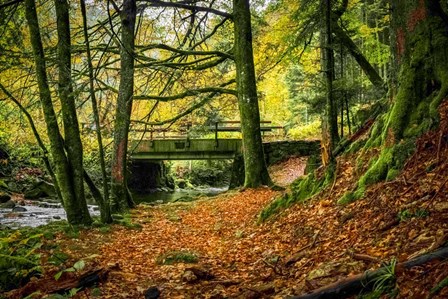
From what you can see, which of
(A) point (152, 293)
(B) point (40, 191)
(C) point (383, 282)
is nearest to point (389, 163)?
(C) point (383, 282)

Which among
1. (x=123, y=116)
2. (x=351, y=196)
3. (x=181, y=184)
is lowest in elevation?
(x=181, y=184)

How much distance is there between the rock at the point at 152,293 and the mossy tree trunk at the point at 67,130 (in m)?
3.83

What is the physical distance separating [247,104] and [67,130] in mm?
5701

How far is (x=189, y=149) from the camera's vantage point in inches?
797

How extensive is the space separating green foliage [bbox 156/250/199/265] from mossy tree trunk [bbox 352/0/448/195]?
251cm

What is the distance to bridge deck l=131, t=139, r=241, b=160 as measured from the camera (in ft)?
66.3

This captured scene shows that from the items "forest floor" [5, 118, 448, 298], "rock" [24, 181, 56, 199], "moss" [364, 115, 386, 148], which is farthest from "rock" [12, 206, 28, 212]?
"moss" [364, 115, 386, 148]

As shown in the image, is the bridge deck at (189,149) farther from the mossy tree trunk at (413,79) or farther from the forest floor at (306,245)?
the mossy tree trunk at (413,79)

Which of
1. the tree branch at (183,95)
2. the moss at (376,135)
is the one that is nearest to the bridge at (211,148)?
the tree branch at (183,95)

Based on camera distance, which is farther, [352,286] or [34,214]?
[34,214]

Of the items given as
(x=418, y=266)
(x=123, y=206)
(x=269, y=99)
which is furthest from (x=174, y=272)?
(x=269, y=99)

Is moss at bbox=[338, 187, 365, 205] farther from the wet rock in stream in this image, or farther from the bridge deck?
the bridge deck

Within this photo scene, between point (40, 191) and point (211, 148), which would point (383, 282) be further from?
point (211, 148)

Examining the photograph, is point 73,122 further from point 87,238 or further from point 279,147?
point 279,147
